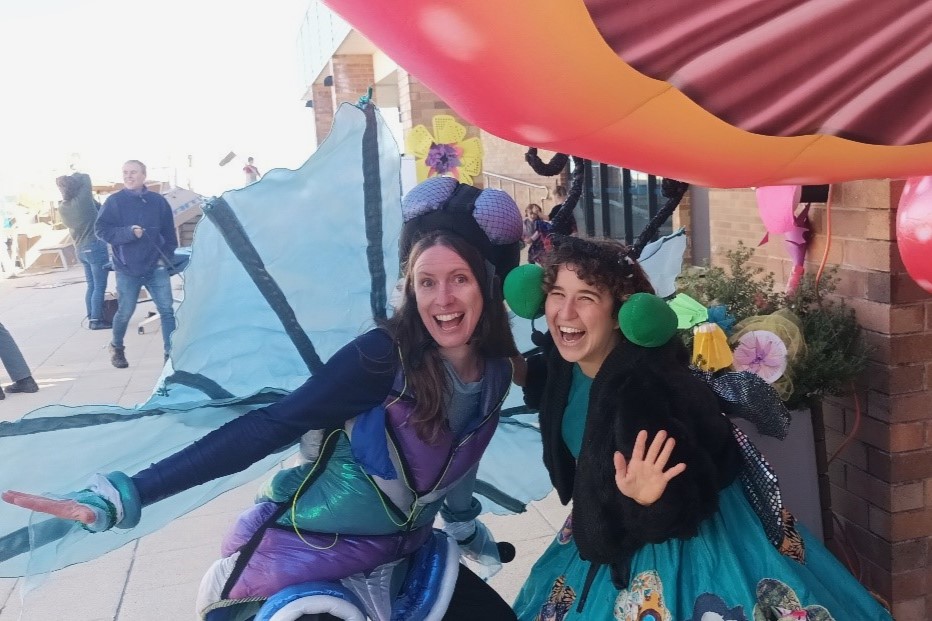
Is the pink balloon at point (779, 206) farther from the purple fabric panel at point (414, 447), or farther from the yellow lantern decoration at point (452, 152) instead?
the purple fabric panel at point (414, 447)

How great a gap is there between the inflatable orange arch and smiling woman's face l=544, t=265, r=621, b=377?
35.4 inches

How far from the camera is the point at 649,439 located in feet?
5.92

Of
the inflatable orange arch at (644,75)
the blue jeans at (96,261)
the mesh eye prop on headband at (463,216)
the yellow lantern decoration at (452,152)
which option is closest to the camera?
the inflatable orange arch at (644,75)

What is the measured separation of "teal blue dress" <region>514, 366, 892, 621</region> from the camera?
1.85m

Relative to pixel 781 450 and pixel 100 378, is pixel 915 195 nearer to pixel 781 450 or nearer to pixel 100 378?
pixel 781 450

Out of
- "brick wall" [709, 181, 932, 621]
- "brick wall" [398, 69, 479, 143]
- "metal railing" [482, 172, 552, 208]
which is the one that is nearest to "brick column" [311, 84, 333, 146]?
"metal railing" [482, 172, 552, 208]

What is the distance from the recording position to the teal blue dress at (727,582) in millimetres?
1848

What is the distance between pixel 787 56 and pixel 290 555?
1.63 meters

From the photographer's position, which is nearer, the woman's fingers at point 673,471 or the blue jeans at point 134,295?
the woman's fingers at point 673,471

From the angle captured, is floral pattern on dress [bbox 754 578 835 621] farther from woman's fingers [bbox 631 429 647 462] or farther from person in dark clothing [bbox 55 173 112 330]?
person in dark clothing [bbox 55 173 112 330]

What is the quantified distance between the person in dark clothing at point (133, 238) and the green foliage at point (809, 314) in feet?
19.8

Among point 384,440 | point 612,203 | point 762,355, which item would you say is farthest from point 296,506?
point 612,203

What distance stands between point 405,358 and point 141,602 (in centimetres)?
221

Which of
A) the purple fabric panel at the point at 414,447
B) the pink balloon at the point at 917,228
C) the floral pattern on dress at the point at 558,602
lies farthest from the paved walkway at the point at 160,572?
the pink balloon at the point at 917,228
